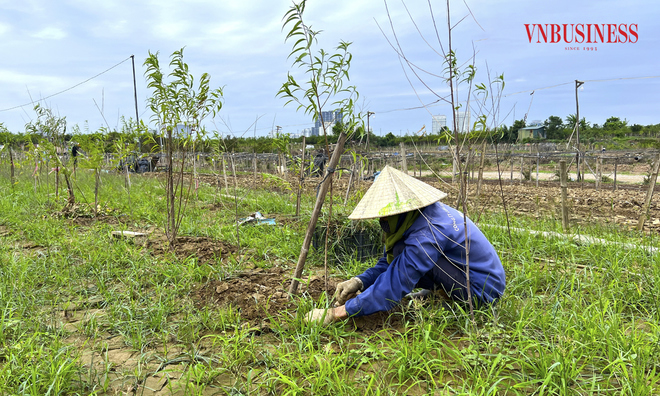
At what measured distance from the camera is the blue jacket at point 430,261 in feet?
6.58

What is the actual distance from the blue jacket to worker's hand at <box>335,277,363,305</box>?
0.19 meters

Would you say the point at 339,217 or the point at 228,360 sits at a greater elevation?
the point at 339,217

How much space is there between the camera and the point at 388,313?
7.78 ft

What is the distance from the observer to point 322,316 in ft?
6.98

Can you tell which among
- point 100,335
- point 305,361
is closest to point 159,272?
point 100,335

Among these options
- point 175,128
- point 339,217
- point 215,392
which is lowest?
point 215,392

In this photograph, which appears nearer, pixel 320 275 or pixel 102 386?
pixel 102 386

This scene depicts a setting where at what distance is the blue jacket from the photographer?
6.58ft

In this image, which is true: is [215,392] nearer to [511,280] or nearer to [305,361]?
[305,361]

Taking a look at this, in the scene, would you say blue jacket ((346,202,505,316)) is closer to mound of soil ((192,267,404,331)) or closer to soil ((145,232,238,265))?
mound of soil ((192,267,404,331))

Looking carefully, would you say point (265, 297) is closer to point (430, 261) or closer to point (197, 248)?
point (430, 261)

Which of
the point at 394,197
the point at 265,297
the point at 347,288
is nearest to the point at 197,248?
the point at 265,297

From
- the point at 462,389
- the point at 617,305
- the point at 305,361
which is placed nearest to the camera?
the point at 462,389

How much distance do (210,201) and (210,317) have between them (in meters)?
4.97
